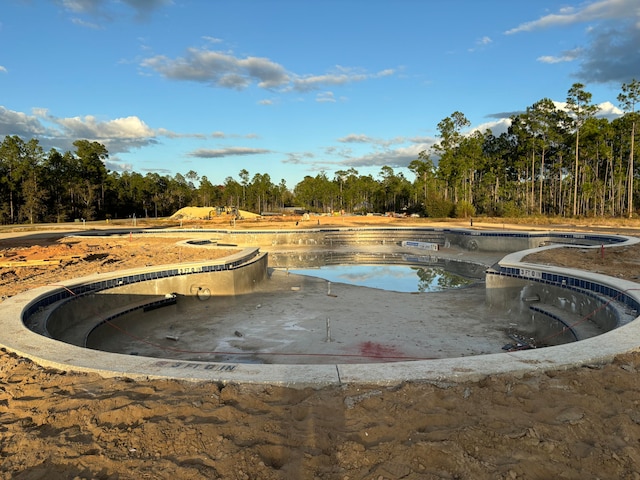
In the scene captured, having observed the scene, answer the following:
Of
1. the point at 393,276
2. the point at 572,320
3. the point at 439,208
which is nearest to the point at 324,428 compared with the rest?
the point at 572,320

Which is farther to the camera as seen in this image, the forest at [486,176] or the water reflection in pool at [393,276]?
the forest at [486,176]

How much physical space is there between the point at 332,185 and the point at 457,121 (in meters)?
29.1

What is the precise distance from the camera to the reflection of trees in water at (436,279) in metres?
10.9

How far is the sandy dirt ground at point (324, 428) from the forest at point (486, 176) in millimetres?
31427

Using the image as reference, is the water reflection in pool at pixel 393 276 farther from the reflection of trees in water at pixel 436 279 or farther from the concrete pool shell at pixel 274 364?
the concrete pool shell at pixel 274 364

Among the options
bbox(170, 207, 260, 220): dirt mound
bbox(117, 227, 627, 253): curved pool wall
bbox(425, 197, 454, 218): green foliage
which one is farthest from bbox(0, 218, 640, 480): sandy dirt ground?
bbox(170, 207, 260, 220): dirt mound

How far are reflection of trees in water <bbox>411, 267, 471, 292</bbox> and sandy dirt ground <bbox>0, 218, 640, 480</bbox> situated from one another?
751 centimetres

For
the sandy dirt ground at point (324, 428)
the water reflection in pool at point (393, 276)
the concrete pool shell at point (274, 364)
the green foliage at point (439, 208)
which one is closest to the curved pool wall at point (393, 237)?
the concrete pool shell at point (274, 364)

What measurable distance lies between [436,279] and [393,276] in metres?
1.28

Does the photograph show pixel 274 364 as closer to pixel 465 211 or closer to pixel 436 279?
pixel 436 279

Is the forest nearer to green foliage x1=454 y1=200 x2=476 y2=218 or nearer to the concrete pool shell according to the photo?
green foliage x1=454 y1=200 x2=476 y2=218

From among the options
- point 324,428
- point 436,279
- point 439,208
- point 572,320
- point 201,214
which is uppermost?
point 439,208

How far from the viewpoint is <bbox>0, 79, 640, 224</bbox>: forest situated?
34.7 m

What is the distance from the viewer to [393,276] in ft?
41.1
